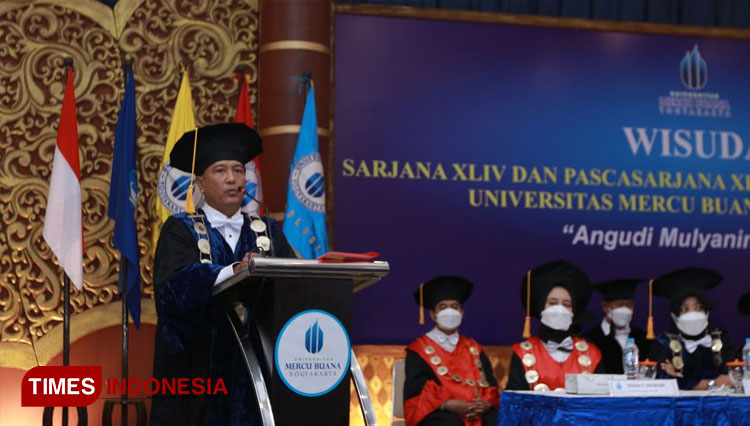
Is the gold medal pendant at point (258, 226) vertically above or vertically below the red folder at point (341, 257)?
above

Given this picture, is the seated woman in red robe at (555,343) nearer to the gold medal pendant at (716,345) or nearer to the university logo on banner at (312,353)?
the gold medal pendant at (716,345)

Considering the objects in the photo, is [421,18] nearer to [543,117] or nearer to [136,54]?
[543,117]

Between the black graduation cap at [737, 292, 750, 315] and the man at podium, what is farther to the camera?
the black graduation cap at [737, 292, 750, 315]

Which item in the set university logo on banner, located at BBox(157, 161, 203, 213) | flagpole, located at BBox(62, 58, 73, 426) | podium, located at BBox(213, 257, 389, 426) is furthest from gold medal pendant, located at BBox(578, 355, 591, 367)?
podium, located at BBox(213, 257, 389, 426)

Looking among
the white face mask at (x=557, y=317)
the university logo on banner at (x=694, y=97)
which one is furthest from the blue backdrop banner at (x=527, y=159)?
the white face mask at (x=557, y=317)

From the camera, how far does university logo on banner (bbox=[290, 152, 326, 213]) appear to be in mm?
5828

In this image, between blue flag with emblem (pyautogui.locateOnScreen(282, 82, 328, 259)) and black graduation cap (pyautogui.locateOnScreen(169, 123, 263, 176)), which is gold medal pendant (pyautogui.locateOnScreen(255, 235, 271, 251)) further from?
blue flag with emblem (pyautogui.locateOnScreen(282, 82, 328, 259))

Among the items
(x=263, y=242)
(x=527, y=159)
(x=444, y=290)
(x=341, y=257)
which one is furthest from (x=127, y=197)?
(x=341, y=257)

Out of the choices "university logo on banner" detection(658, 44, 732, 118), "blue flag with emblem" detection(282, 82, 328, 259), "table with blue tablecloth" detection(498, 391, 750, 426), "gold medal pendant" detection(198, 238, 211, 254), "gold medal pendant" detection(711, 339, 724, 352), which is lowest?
"table with blue tablecloth" detection(498, 391, 750, 426)

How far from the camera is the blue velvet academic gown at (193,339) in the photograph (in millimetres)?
2904

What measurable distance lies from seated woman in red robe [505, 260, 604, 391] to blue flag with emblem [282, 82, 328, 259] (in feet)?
4.32

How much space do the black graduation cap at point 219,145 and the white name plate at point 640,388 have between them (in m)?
1.76

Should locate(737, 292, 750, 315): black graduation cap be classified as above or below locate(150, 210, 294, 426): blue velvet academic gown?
above

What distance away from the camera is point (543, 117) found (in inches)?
262
